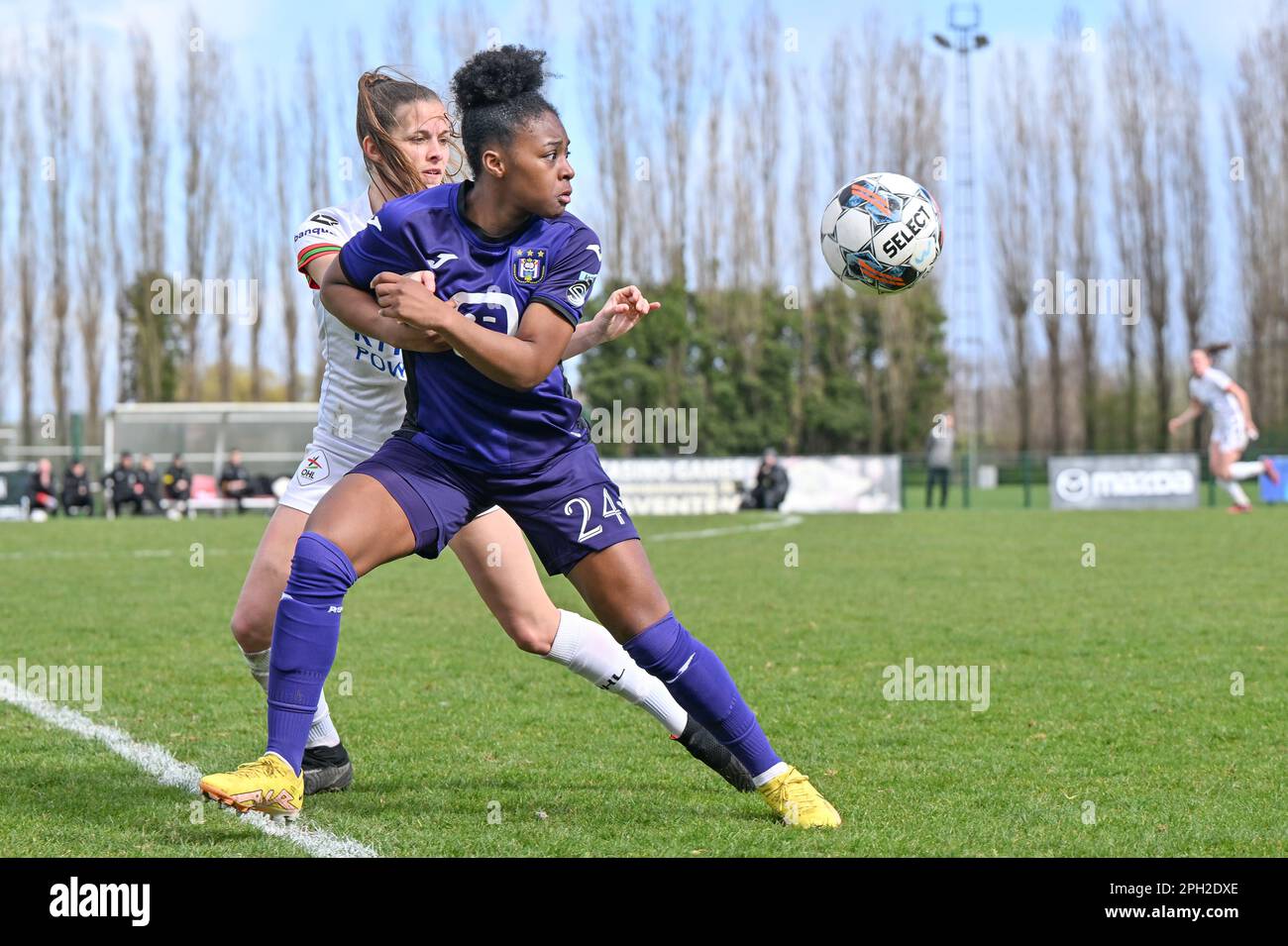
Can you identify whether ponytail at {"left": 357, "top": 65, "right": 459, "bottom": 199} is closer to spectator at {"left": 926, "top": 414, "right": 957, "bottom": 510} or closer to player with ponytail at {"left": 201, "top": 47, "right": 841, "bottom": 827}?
player with ponytail at {"left": 201, "top": 47, "right": 841, "bottom": 827}

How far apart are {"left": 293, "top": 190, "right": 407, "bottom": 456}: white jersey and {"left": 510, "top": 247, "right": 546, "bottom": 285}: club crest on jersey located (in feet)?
2.56

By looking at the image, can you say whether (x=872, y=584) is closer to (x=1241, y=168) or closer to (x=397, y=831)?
(x=397, y=831)

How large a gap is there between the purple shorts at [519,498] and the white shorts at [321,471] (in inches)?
26.6

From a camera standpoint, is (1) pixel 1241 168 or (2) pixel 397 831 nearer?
(2) pixel 397 831

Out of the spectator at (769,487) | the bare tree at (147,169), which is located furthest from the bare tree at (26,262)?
the spectator at (769,487)

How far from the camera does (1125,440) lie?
52281 millimetres

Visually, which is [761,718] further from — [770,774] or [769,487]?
[769,487]

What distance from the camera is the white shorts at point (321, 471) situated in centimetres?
492

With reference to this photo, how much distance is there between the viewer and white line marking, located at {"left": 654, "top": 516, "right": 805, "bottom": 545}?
20.4m

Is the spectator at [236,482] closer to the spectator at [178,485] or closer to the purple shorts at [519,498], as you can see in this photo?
the spectator at [178,485]

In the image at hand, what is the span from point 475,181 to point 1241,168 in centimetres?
4890

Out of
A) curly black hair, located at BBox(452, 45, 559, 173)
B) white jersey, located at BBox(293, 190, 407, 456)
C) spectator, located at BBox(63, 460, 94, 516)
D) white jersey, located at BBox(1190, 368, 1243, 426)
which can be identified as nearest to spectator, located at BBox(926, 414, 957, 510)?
white jersey, located at BBox(1190, 368, 1243, 426)
